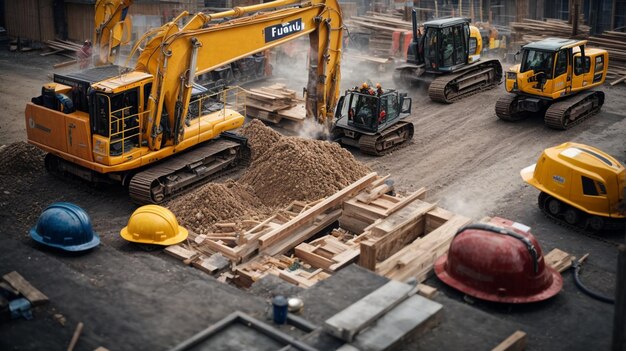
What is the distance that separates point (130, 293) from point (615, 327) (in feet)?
24.7

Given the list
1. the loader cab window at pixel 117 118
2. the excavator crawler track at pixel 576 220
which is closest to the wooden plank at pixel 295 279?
the loader cab window at pixel 117 118

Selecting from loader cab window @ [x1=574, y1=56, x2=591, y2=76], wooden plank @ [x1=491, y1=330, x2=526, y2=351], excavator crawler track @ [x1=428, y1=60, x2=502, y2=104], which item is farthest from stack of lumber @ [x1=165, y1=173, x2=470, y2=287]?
excavator crawler track @ [x1=428, y1=60, x2=502, y2=104]

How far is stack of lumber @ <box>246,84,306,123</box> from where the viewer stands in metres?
23.8

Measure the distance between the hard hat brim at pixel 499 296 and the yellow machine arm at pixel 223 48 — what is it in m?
7.35

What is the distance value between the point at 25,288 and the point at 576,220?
36.7ft

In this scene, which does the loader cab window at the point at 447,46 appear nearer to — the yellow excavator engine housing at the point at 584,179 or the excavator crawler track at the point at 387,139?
the excavator crawler track at the point at 387,139

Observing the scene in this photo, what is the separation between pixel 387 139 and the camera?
22.0m

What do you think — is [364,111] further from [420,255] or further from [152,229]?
[152,229]

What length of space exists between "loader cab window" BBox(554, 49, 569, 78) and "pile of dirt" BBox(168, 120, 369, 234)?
7311mm

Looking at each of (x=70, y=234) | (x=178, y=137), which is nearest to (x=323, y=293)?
(x=70, y=234)

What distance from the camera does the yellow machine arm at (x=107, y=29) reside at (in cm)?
2120

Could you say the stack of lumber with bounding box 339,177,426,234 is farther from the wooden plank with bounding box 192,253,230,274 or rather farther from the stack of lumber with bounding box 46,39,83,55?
the stack of lumber with bounding box 46,39,83,55

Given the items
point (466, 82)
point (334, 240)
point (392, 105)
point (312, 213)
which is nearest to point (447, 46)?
point (466, 82)

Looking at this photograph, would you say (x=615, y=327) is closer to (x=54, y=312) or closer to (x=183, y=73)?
(x=54, y=312)
